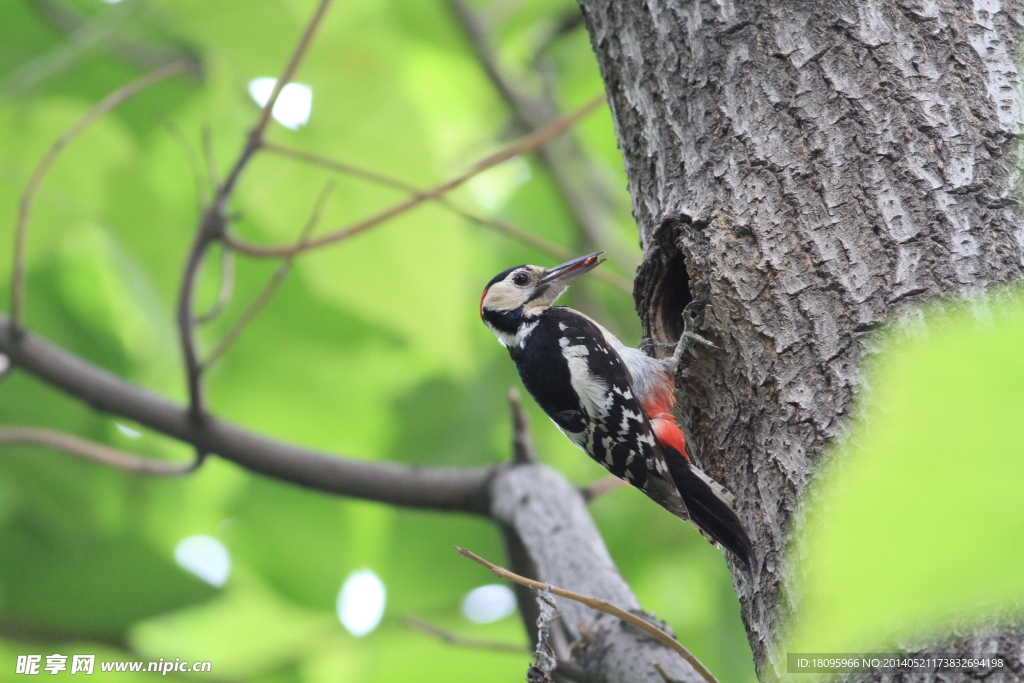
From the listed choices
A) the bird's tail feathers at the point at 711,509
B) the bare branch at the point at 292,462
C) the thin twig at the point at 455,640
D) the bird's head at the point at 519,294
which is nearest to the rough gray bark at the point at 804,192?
the bird's tail feathers at the point at 711,509

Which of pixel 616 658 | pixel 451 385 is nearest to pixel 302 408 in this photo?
pixel 451 385

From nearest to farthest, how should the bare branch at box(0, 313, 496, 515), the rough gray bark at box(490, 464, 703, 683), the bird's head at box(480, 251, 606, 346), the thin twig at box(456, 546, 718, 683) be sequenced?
the thin twig at box(456, 546, 718, 683), the rough gray bark at box(490, 464, 703, 683), the bare branch at box(0, 313, 496, 515), the bird's head at box(480, 251, 606, 346)

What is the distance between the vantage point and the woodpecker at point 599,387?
2.77 meters

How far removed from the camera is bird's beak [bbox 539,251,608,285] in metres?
3.69

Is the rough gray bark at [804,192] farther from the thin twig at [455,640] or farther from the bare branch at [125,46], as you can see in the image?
the bare branch at [125,46]

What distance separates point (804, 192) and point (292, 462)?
6.86 feet

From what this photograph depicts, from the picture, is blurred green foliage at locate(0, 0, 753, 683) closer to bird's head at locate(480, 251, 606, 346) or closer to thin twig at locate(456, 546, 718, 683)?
bird's head at locate(480, 251, 606, 346)

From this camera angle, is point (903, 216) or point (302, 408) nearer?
point (903, 216)

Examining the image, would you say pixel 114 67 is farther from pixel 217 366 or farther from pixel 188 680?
pixel 188 680

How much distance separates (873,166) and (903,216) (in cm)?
14

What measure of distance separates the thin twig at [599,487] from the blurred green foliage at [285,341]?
1.97 feet

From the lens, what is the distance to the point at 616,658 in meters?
2.25

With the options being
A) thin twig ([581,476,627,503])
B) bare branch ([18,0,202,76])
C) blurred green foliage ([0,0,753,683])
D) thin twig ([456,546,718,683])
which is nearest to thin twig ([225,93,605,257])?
blurred green foliage ([0,0,753,683])

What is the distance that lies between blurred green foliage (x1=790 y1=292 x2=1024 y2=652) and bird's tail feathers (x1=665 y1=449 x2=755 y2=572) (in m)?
1.51
